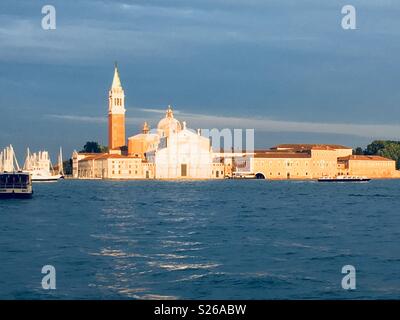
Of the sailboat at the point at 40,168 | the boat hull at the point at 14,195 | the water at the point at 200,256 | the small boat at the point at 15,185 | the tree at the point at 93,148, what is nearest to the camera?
the water at the point at 200,256

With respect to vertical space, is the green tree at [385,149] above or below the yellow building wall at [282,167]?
above

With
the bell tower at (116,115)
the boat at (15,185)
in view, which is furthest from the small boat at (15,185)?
the bell tower at (116,115)

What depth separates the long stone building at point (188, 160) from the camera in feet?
280

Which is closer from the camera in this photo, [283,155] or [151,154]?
[151,154]

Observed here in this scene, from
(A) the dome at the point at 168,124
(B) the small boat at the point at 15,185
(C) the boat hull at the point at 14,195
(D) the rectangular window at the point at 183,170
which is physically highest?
(A) the dome at the point at 168,124

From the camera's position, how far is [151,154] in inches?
3489

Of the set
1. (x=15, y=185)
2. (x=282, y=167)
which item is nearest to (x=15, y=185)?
(x=15, y=185)

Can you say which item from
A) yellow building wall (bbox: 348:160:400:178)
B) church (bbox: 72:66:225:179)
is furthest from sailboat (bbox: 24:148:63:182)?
yellow building wall (bbox: 348:160:400:178)

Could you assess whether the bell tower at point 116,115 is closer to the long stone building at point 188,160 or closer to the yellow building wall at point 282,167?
the long stone building at point 188,160

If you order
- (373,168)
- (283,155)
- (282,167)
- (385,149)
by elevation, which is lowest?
(373,168)

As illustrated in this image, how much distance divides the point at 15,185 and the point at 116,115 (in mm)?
54997

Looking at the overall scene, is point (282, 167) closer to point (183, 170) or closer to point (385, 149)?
point (183, 170)
